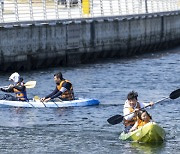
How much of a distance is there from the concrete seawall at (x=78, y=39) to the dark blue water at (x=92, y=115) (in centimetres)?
101

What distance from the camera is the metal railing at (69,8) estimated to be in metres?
46.0

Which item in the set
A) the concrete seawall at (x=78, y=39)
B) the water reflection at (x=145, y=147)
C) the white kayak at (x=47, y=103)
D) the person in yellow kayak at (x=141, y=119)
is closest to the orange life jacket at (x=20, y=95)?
the white kayak at (x=47, y=103)

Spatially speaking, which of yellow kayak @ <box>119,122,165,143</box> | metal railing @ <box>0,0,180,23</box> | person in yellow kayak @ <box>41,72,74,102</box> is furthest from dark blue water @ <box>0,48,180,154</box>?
metal railing @ <box>0,0,180,23</box>

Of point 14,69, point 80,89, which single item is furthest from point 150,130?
point 14,69

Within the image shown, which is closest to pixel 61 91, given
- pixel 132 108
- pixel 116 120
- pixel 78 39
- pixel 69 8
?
pixel 116 120

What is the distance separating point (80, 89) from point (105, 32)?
13869 mm

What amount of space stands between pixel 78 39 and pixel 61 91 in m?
16.1

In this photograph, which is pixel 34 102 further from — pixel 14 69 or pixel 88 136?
pixel 14 69

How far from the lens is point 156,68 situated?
Answer: 46.7m

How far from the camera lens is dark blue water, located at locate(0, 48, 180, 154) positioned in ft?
85.5

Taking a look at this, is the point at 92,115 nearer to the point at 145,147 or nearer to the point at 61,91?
the point at 61,91

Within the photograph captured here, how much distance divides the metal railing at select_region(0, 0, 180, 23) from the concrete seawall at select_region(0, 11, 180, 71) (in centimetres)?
77

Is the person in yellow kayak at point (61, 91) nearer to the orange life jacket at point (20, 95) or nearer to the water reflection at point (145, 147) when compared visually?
the orange life jacket at point (20, 95)

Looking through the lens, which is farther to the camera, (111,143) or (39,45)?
(39,45)
